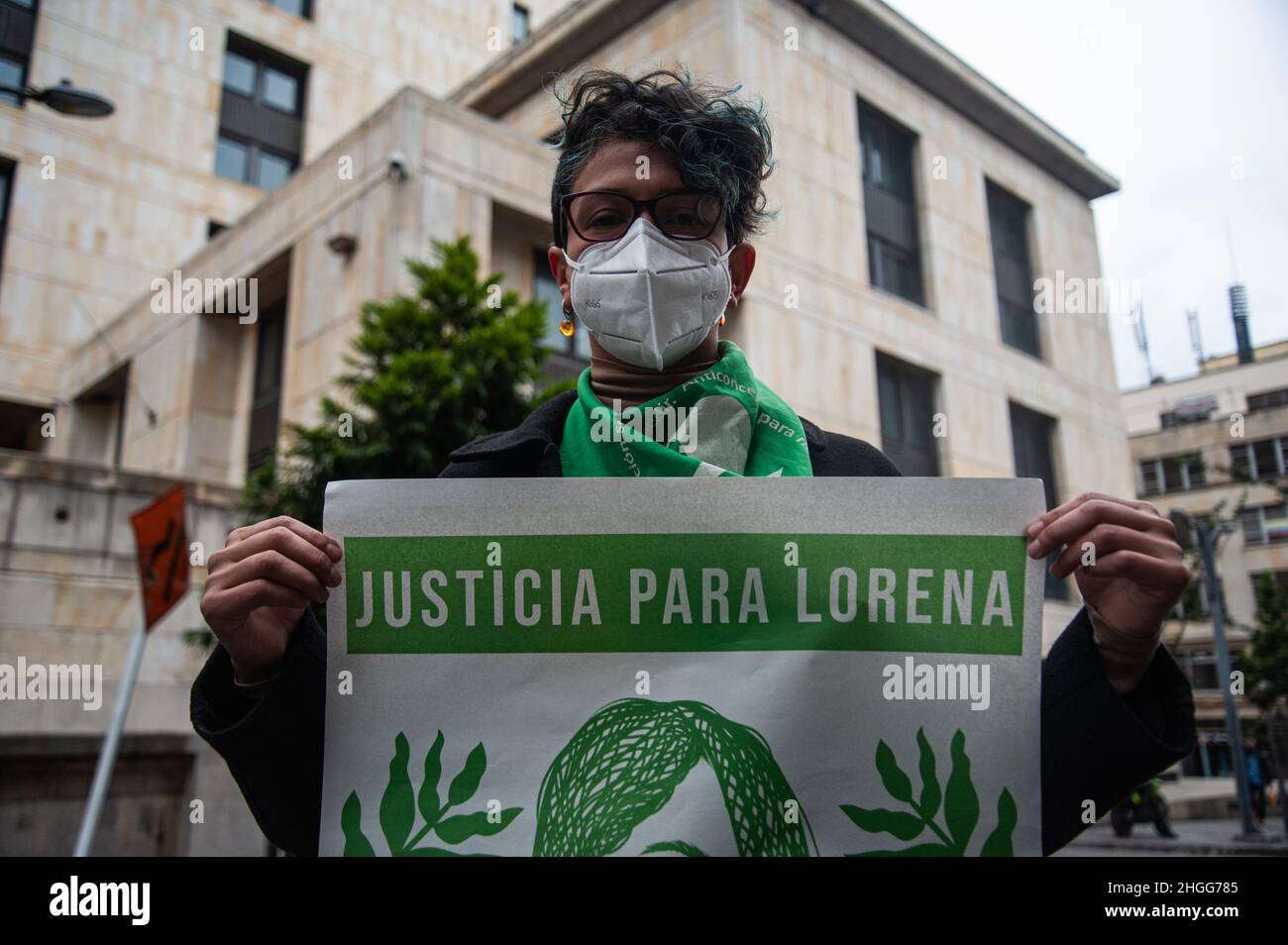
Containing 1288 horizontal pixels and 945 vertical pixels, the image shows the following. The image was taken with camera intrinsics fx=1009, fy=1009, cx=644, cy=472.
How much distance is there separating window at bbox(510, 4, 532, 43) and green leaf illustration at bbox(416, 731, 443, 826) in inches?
1356

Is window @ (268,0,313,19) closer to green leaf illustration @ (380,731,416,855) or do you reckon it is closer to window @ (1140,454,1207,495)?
green leaf illustration @ (380,731,416,855)

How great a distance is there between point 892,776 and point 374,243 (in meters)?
13.7

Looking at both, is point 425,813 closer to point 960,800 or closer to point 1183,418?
point 960,800

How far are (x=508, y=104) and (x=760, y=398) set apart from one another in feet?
73.8

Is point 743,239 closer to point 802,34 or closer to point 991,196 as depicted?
point 802,34

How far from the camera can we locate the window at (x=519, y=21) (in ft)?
108

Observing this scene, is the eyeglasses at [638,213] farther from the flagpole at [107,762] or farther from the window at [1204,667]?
the window at [1204,667]

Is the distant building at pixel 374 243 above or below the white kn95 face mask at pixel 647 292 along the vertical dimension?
above

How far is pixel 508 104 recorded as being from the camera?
74.2ft

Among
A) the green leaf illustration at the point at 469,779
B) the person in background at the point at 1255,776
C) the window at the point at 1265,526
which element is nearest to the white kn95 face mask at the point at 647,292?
the green leaf illustration at the point at 469,779

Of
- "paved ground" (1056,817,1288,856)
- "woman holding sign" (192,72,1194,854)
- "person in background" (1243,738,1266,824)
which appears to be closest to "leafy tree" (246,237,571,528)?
"woman holding sign" (192,72,1194,854)

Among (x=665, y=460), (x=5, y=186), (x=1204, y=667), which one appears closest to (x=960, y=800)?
(x=665, y=460)

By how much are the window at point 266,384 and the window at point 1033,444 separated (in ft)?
54.3
